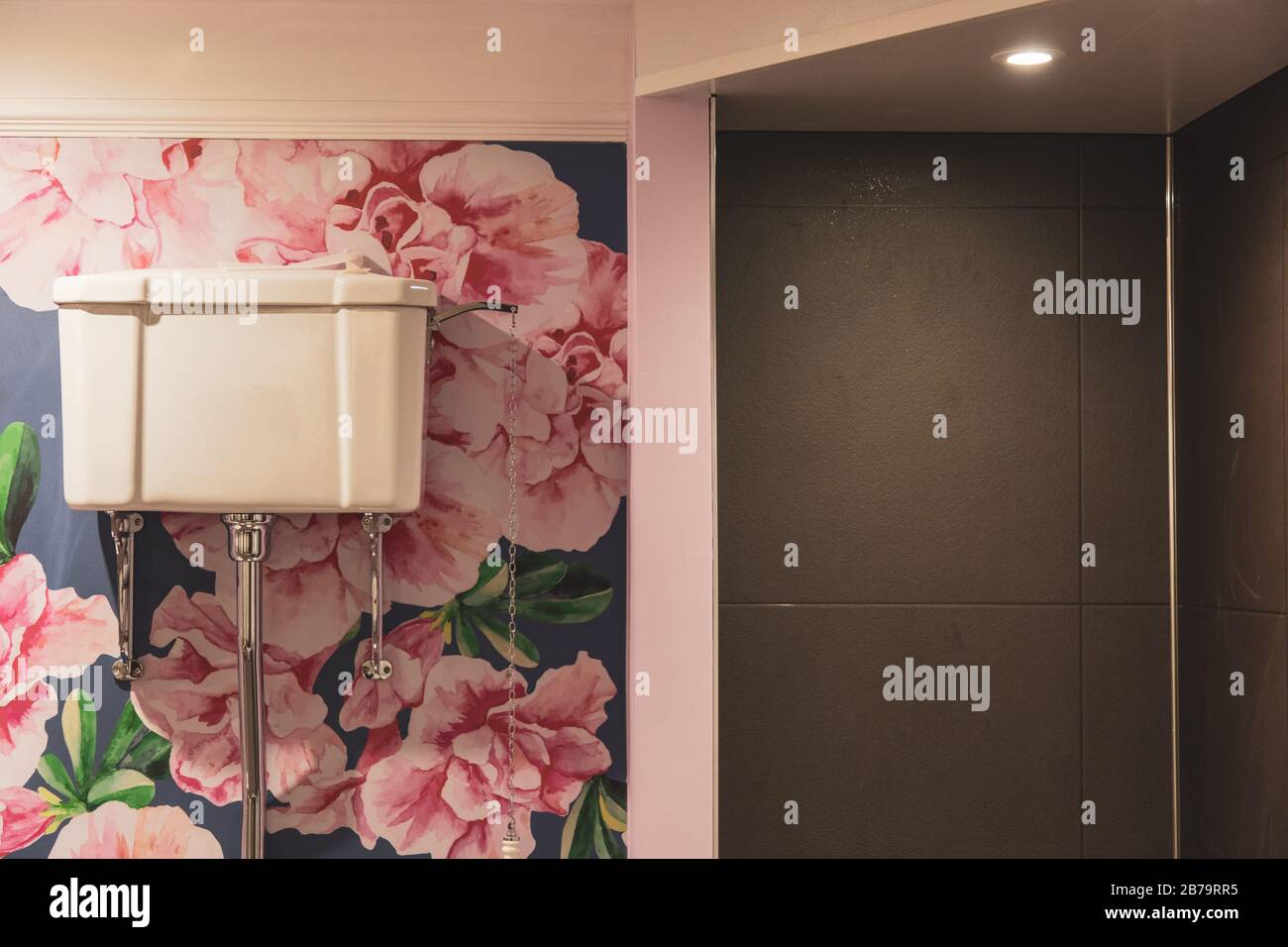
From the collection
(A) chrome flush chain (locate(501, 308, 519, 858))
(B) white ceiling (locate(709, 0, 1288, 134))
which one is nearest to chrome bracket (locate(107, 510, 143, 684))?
(A) chrome flush chain (locate(501, 308, 519, 858))

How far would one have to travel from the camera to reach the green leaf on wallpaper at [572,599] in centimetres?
174

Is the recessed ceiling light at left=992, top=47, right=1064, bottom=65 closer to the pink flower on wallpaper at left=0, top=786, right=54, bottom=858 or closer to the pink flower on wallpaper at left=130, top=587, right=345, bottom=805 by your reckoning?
the pink flower on wallpaper at left=130, top=587, right=345, bottom=805

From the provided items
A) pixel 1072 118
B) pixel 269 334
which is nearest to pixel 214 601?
pixel 269 334

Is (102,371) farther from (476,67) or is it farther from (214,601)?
(476,67)

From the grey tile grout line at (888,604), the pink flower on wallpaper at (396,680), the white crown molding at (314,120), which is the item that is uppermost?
the white crown molding at (314,120)

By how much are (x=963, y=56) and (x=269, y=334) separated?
0.90 m

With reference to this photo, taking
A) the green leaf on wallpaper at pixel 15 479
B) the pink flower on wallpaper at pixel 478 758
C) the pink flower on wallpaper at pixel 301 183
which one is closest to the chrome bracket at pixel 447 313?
the pink flower on wallpaper at pixel 301 183

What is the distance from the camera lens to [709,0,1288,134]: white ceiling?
131 centimetres

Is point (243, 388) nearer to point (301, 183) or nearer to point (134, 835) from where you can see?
point (301, 183)

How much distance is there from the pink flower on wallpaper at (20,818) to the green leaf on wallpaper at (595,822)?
718 mm

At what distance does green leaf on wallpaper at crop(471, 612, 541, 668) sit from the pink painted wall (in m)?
0.26

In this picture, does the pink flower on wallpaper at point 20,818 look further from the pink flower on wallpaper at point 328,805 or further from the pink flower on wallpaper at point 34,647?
the pink flower on wallpaper at point 328,805

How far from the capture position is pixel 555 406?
175 cm

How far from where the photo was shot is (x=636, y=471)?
60.1 inches
